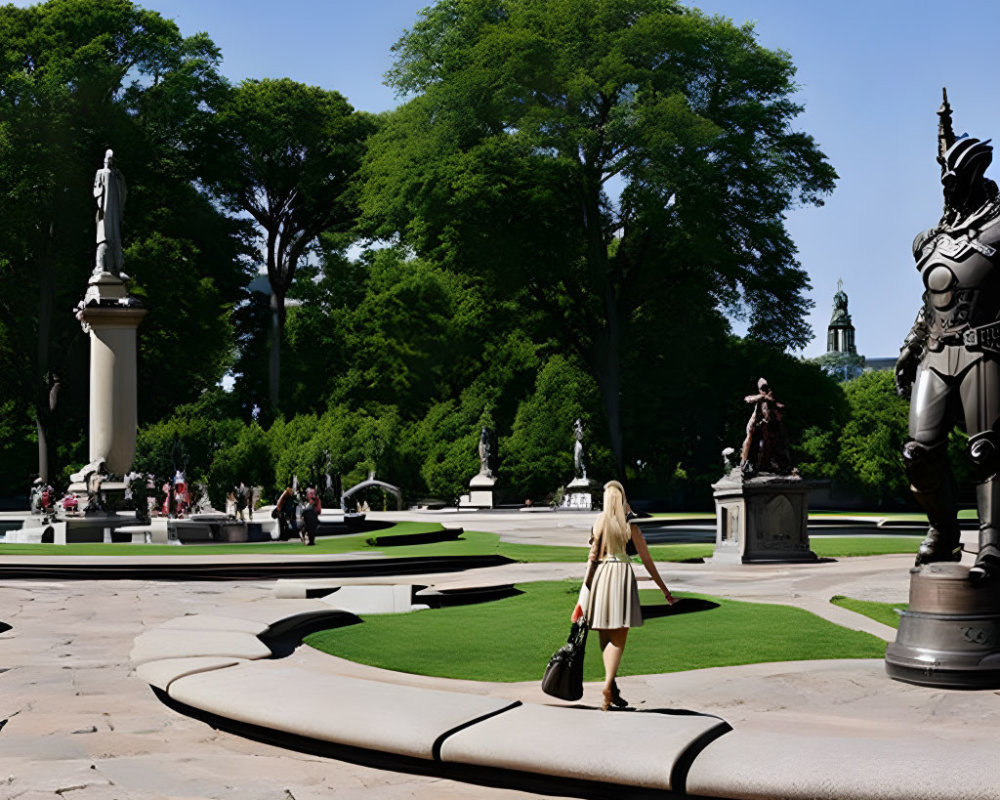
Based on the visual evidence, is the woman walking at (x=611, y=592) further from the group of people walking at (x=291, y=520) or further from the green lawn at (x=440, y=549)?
the group of people walking at (x=291, y=520)

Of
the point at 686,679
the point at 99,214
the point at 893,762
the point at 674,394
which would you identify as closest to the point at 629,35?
the point at 674,394

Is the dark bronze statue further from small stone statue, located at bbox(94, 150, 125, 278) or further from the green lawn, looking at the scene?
small stone statue, located at bbox(94, 150, 125, 278)

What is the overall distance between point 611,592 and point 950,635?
271 cm

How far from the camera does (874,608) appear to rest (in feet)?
45.0

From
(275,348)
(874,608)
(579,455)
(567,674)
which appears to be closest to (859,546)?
(874,608)

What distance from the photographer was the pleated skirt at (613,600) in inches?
298

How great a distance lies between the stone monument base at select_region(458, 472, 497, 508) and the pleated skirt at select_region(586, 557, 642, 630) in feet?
143

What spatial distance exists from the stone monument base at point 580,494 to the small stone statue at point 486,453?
3772mm

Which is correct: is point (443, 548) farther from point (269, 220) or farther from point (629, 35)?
point (269, 220)

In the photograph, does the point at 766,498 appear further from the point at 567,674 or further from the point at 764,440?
the point at 567,674

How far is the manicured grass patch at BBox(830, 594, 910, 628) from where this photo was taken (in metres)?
12.6

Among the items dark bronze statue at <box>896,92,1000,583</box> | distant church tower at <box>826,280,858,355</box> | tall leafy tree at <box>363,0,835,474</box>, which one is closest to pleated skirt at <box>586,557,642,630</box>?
dark bronze statue at <box>896,92,1000,583</box>

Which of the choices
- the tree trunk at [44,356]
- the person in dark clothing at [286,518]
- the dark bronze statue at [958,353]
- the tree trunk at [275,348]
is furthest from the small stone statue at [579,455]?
the dark bronze statue at [958,353]

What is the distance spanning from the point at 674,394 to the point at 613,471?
16.1 feet
